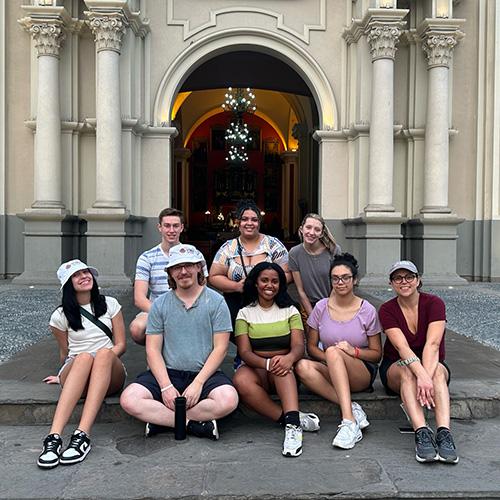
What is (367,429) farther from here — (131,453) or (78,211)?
(78,211)

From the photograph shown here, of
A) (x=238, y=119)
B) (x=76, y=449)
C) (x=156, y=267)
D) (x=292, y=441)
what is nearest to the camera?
(x=76, y=449)

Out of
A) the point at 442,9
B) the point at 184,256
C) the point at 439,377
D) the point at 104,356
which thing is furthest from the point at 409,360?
the point at 442,9

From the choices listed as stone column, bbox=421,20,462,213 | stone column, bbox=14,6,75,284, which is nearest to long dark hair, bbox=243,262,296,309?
stone column, bbox=14,6,75,284

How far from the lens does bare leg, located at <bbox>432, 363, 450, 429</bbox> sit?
11.8 feet

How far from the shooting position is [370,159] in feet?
38.9

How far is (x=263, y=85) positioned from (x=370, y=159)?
6145 mm

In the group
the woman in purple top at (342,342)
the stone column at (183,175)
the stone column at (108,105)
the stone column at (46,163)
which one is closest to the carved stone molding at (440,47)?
the stone column at (108,105)

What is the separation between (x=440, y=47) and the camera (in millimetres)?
11992

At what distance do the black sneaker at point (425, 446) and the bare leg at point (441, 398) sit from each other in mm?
125

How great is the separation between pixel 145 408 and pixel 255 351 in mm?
840

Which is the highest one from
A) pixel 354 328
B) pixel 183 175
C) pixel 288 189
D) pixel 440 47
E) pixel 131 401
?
pixel 440 47

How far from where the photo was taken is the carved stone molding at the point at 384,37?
1151 centimetres

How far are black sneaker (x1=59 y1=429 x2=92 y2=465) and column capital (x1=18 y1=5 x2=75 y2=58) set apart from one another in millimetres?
9951

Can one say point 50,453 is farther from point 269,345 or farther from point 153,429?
point 269,345
